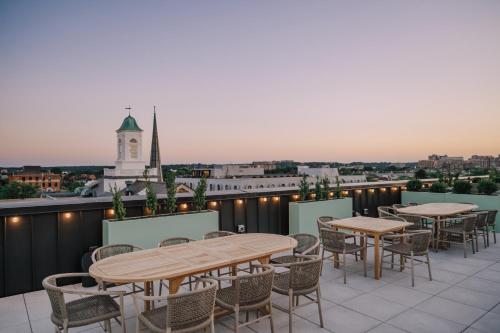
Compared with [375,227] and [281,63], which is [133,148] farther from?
[375,227]

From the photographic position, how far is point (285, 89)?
13.6 meters

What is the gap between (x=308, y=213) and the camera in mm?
6980

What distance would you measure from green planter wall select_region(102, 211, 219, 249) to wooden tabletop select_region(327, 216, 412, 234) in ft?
7.46

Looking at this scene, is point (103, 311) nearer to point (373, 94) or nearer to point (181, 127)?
point (373, 94)

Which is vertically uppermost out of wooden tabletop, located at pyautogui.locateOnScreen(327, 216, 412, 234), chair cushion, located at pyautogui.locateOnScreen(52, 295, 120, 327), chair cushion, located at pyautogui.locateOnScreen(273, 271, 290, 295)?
wooden tabletop, located at pyautogui.locateOnScreen(327, 216, 412, 234)

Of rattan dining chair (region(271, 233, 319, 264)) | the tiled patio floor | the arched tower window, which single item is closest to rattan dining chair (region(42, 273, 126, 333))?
the tiled patio floor

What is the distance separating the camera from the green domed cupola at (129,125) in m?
44.2

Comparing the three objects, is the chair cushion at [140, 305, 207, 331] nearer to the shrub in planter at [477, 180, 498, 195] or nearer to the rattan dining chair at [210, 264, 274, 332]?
the rattan dining chair at [210, 264, 274, 332]

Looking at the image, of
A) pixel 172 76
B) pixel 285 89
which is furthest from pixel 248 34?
pixel 172 76

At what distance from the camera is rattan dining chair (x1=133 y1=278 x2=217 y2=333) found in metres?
2.25

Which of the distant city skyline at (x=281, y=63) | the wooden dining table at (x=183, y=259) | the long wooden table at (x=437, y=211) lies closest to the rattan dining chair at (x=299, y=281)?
the wooden dining table at (x=183, y=259)

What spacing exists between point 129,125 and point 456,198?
4351 cm

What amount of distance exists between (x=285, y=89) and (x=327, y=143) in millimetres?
9115

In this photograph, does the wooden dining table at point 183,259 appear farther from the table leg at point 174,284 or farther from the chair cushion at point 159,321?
the chair cushion at point 159,321
